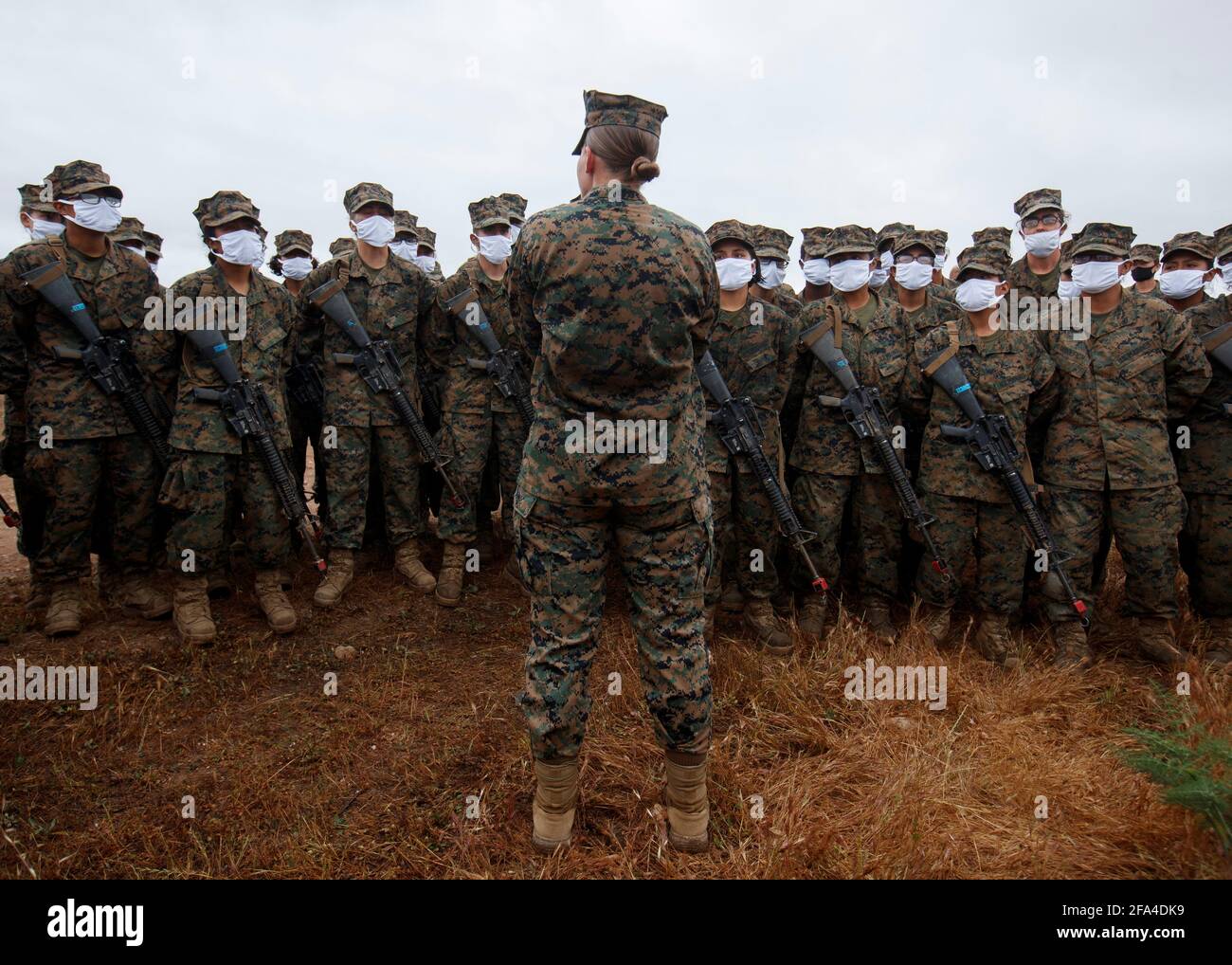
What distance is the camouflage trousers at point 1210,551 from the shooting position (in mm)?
4688

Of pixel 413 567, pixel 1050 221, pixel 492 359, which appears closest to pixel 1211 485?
pixel 1050 221

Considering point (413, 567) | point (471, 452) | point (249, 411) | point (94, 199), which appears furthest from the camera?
point (413, 567)

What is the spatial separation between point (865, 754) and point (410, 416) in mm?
3717

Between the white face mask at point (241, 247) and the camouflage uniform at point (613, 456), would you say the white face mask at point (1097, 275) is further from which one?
the white face mask at point (241, 247)

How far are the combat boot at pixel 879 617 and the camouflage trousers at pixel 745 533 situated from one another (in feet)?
2.27

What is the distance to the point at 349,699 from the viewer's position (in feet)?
13.2

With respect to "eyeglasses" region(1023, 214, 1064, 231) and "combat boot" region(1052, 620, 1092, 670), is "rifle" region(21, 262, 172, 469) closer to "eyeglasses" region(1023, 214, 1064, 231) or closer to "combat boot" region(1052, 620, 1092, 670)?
"combat boot" region(1052, 620, 1092, 670)

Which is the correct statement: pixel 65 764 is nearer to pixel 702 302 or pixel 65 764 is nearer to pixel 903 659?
pixel 702 302

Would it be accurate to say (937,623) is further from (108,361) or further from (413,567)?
(108,361)

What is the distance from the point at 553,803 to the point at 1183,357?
4.55m

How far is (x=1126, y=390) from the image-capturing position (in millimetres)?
4453

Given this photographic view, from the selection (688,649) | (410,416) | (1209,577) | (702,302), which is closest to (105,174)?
(410,416)

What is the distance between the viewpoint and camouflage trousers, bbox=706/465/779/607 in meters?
4.70

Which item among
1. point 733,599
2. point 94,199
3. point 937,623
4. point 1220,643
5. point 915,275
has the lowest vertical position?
point 1220,643
